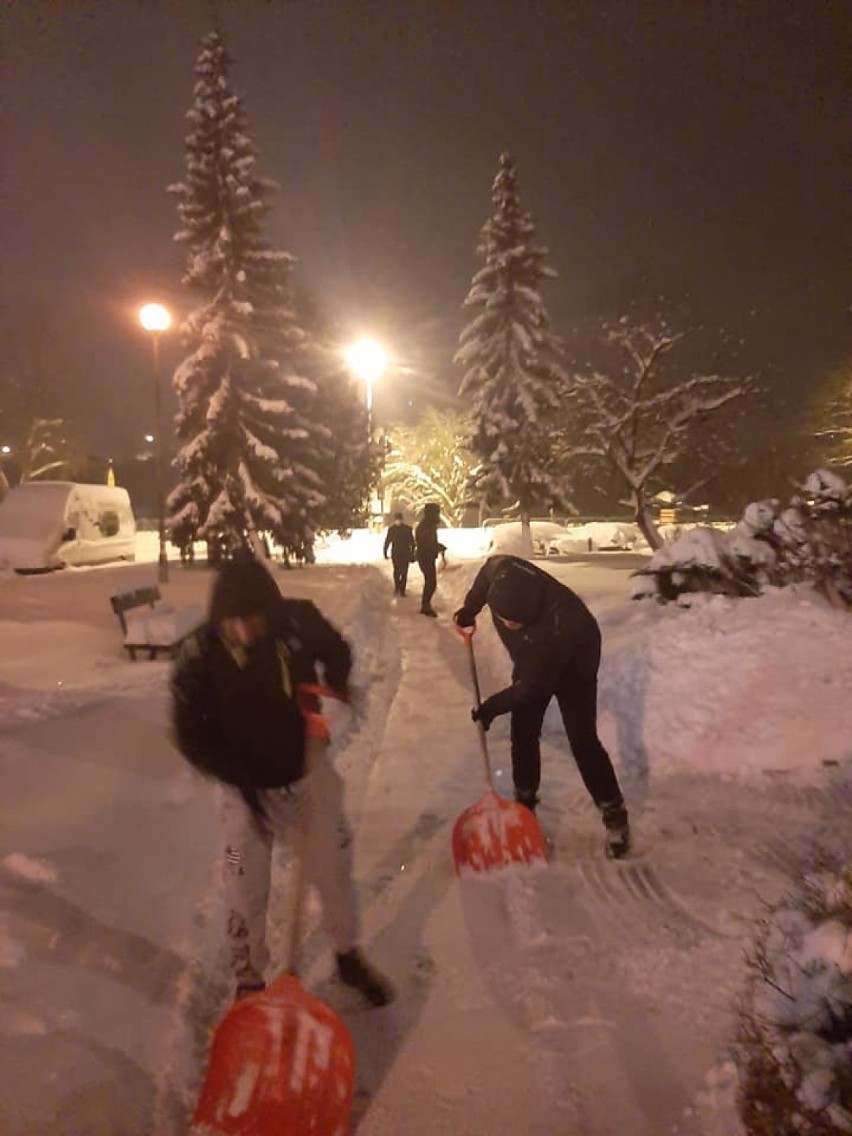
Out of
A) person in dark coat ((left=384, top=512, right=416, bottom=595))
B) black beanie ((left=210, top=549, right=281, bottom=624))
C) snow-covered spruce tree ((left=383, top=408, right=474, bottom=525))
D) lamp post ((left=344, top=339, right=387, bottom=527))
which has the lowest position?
person in dark coat ((left=384, top=512, right=416, bottom=595))

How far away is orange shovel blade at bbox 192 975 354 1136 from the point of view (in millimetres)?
2463

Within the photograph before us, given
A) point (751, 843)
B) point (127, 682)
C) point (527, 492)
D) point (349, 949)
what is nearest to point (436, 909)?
point (349, 949)

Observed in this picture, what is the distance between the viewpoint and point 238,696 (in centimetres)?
299

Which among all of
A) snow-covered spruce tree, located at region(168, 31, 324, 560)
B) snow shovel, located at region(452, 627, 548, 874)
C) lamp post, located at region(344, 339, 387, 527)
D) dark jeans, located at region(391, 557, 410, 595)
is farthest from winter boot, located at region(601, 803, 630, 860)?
lamp post, located at region(344, 339, 387, 527)

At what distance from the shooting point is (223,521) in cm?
2195

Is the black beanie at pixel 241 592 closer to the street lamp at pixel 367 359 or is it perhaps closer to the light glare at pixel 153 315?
the light glare at pixel 153 315

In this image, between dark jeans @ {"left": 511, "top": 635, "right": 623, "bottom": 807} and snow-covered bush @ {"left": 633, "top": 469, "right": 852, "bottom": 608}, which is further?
snow-covered bush @ {"left": 633, "top": 469, "right": 852, "bottom": 608}

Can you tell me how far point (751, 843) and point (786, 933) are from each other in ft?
7.52

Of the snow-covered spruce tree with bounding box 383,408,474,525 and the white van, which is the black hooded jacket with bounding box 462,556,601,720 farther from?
the snow-covered spruce tree with bounding box 383,408,474,525

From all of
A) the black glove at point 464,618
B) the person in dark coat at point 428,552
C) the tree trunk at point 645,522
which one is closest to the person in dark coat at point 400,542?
the person in dark coat at point 428,552

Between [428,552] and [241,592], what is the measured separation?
37.1ft

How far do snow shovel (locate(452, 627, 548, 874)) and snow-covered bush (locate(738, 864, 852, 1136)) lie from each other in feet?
6.12

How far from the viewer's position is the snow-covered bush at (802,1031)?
6.17 ft

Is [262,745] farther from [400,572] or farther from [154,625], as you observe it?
[400,572]
